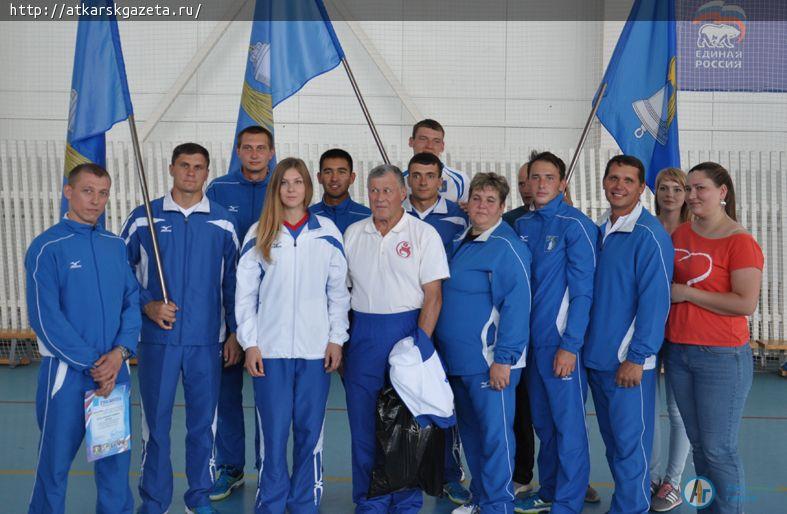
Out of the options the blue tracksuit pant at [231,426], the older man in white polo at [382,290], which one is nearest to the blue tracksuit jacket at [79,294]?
the blue tracksuit pant at [231,426]

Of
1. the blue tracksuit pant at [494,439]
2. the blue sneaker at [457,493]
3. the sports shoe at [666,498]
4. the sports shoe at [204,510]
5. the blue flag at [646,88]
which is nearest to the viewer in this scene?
the blue tracksuit pant at [494,439]

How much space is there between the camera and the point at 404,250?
381 cm

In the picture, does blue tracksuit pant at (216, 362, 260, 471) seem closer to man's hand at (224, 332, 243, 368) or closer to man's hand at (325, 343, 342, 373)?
man's hand at (224, 332, 243, 368)

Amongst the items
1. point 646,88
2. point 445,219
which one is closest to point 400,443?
point 445,219

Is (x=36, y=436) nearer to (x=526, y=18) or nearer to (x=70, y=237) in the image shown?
(x=70, y=237)

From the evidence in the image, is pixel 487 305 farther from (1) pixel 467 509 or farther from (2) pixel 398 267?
(1) pixel 467 509

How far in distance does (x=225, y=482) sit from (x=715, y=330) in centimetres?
276

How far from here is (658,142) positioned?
4773mm

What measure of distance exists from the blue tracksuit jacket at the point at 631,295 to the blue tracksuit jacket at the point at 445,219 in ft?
2.72

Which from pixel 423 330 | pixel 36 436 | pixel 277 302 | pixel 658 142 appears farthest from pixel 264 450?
pixel 658 142

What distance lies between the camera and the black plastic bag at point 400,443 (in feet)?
12.6

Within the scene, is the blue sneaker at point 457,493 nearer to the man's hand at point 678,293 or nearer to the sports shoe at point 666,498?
the sports shoe at point 666,498

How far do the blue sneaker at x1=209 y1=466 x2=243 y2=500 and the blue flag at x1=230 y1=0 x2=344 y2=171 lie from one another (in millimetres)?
2181

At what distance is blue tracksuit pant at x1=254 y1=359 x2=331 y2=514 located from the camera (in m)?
3.79
